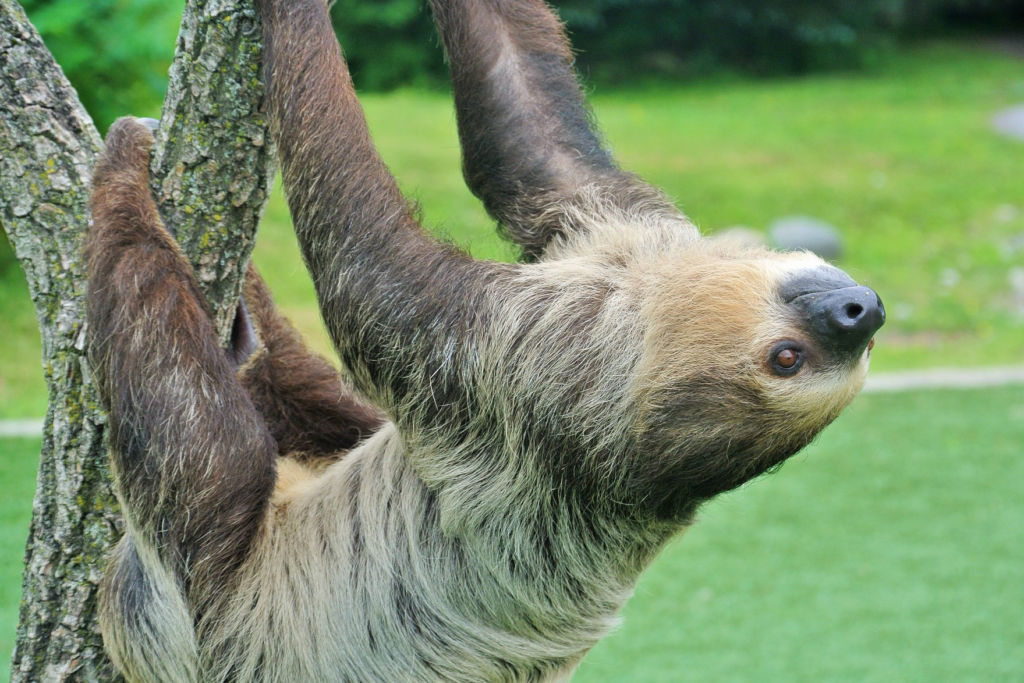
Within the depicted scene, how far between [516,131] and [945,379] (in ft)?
29.5

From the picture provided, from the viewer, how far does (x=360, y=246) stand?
11.7ft

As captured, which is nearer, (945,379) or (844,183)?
(945,379)

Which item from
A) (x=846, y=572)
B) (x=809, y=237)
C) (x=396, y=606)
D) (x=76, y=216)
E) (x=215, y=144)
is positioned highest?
(x=215, y=144)

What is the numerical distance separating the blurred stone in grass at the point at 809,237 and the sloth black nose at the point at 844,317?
11674 millimetres

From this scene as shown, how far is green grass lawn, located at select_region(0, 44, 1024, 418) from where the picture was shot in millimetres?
13094

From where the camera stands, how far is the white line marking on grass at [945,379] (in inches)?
453

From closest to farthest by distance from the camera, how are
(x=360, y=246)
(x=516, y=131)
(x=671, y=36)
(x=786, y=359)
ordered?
(x=786, y=359)
(x=360, y=246)
(x=516, y=131)
(x=671, y=36)

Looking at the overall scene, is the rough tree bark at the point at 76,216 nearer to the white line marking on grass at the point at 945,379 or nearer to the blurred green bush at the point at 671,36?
the white line marking on grass at the point at 945,379

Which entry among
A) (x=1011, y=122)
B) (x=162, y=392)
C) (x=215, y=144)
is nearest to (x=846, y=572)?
(x=162, y=392)

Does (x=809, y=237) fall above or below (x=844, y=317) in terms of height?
below

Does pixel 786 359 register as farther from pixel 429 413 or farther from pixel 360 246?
pixel 360 246

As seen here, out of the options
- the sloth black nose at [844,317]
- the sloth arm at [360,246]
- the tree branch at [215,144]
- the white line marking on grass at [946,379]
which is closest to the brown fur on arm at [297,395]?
the tree branch at [215,144]

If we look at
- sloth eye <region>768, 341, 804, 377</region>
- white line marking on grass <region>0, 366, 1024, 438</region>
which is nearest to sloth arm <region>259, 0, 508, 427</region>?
sloth eye <region>768, 341, 804, 377</region>

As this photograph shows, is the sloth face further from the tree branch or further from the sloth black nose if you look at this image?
the tree branch
